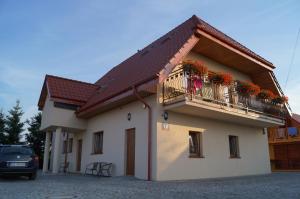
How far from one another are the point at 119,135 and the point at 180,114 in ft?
10.1

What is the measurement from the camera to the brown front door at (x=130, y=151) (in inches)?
467

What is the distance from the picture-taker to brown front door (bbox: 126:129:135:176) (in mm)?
11867

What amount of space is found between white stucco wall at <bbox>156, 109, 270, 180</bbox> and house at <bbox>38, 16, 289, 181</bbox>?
38 mm

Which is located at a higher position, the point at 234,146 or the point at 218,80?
the point at 218,80

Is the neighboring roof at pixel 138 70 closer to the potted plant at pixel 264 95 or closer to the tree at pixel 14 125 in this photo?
the potted plant at pixel 264 95

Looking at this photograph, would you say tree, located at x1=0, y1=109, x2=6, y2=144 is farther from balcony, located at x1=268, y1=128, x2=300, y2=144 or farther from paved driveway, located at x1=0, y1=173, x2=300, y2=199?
balcony, located at x1=268, y1=128, x2=300, y2=144

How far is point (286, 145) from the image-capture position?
86.0 feet

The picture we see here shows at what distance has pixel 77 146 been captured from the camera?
667 inches

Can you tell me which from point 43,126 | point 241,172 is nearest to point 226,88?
point 241,172

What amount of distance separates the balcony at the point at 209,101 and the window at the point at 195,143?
92 cm

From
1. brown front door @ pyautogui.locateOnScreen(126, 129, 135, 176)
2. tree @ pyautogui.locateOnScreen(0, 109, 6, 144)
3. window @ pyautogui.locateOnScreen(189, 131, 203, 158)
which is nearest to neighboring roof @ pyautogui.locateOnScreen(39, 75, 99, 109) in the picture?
brown front door @ pyautogui.locateOnScreen(126, 129, 135, 176)

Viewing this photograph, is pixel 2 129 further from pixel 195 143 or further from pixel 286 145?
pixel 286 145

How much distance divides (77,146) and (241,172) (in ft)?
31.2

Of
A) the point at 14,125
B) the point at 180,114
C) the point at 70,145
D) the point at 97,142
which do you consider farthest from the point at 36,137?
the point at 180,114
